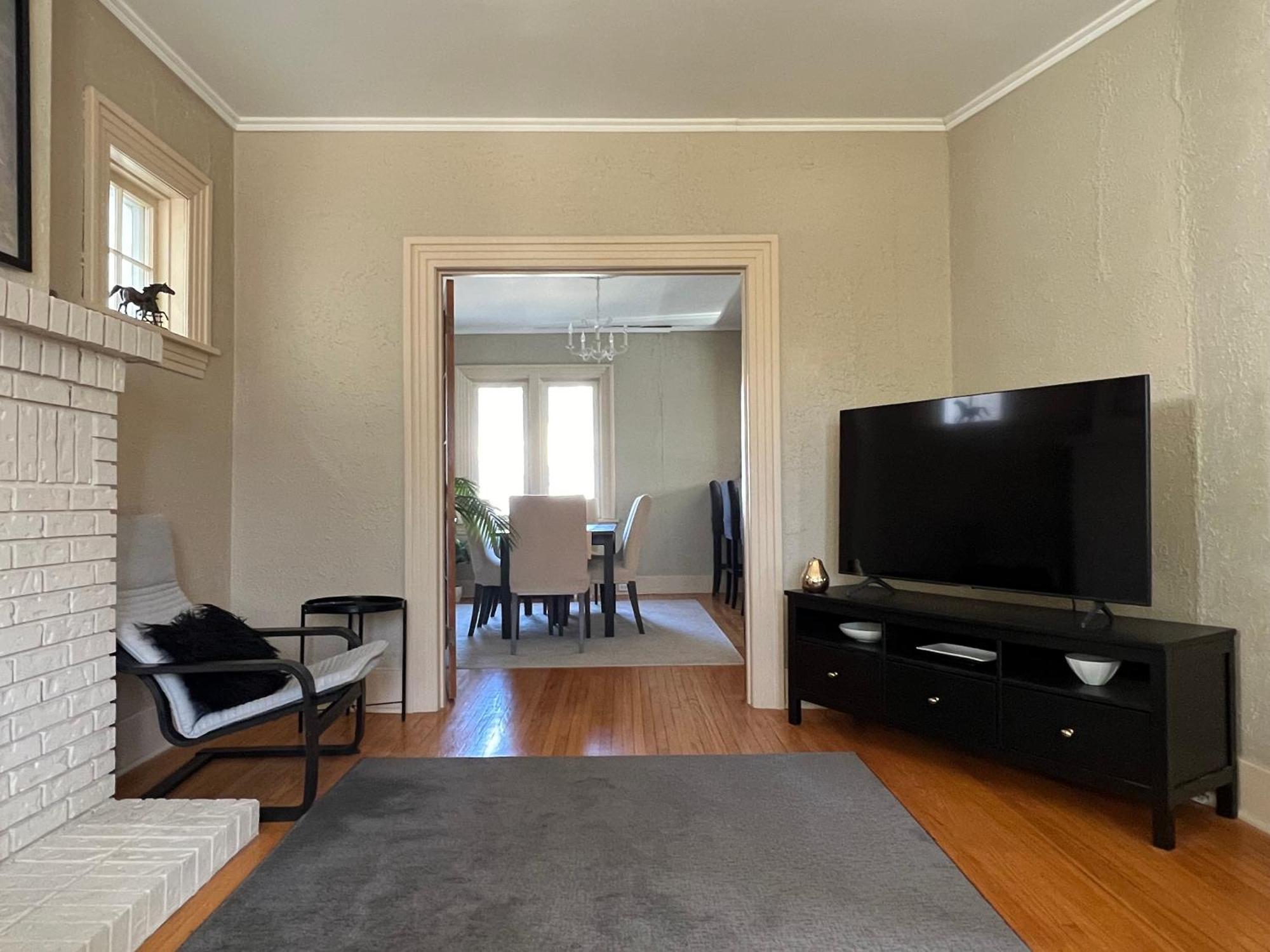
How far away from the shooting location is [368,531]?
11.9ft

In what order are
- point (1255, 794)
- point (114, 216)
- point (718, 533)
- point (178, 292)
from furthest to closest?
point (718, 533)
point (178, 292)
point (114, 216)
point (1255, 794)

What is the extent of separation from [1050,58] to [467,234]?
2.45 meters

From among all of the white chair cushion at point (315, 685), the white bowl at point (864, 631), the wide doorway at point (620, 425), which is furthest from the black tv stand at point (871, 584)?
the wide doorway at point (620, 425)

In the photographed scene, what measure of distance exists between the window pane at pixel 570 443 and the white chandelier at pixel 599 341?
1.27ft

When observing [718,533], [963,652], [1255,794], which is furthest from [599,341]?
[1255,794]

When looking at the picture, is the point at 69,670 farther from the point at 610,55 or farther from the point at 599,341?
the point at 599,341

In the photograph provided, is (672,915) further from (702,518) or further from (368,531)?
(702,518)

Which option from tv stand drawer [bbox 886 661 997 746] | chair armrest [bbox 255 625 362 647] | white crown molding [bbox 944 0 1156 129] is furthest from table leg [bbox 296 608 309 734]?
white crown molding [bbox 944 0 1156 129]

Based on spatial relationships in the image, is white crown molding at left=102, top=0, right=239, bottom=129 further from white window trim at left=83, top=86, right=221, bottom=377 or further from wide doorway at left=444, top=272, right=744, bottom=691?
wide doorway at left=444, top=272, right=744, bottom=691

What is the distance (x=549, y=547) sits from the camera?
16.7 ft

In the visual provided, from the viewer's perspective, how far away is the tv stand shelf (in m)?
2.22

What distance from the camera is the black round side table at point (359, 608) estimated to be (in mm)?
3354

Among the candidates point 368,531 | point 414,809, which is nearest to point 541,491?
point 368,531

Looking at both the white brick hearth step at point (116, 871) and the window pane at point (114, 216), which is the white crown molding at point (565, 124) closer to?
the window pane at point (114, 216)
